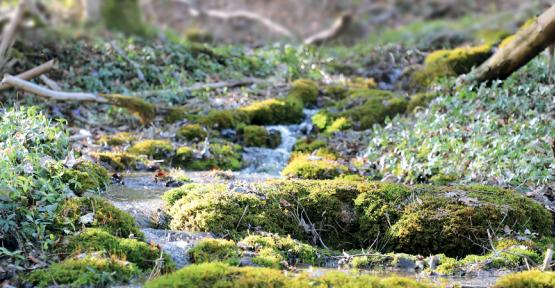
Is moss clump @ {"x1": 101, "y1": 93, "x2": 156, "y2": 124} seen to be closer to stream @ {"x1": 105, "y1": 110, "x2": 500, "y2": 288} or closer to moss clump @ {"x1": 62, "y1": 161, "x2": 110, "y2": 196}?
stream @ {"x1": 105, "y1": 110, "x2": 500, "y2": 288}

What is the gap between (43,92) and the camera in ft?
31.8

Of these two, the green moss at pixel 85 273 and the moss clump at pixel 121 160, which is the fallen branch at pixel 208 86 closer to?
the moss clump at pixel 121 160

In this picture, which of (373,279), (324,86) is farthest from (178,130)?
(373,279)

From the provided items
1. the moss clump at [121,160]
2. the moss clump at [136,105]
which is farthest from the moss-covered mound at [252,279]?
the moss clump at [136,105]

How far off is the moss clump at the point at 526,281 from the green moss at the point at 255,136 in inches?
253

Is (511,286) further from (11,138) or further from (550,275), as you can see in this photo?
(11,138)

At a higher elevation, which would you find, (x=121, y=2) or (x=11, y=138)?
(x=121, y=2)

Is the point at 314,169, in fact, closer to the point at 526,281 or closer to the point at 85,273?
the point at 526,281

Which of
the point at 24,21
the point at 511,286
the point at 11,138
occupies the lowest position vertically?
the point at 511,286

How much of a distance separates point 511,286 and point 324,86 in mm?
9346

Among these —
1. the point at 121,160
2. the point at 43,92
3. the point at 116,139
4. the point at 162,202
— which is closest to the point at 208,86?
the point at 116,139

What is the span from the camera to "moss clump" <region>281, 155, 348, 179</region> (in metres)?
8.35

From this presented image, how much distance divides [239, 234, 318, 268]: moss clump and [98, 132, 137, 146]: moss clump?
15.8 feet

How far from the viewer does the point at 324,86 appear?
13.3 metres
